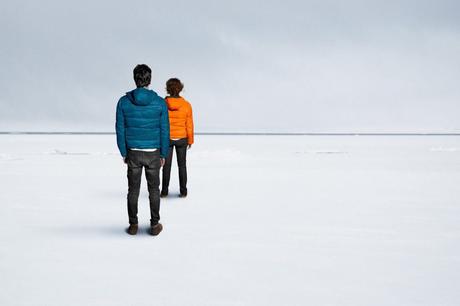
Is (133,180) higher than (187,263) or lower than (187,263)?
higher

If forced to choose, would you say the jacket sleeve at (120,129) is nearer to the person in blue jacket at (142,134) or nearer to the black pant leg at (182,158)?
the person in blue jacket at (142,134)

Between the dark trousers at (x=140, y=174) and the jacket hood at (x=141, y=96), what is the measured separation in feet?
2.16

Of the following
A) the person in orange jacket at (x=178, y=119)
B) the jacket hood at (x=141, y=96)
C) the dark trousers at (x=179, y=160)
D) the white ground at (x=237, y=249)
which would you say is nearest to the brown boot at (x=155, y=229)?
the white ground at (x=237, y=249)

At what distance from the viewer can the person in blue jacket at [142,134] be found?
19.7 ft

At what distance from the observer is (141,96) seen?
595 centimetres

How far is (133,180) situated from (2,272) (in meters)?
2.05

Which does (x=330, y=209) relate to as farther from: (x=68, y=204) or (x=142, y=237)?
(x=68, y=204)

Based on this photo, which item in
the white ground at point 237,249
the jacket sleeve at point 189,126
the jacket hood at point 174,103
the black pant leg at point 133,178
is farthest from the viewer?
the jacket sleeve at point 189,126

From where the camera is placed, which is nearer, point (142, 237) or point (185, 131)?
point (142, 237)

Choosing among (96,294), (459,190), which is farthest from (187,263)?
(459,190)

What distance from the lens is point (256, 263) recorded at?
16.1 ft

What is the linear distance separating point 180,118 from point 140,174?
348 centimetres

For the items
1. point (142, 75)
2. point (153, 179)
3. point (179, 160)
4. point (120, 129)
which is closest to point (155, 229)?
point (153, 179)

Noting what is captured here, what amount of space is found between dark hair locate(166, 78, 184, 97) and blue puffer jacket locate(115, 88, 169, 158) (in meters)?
3.38
